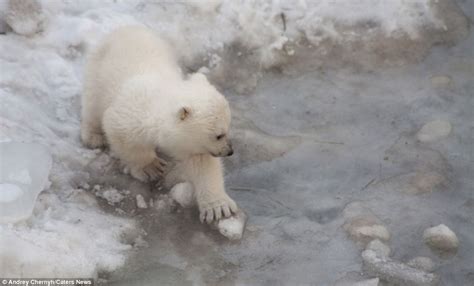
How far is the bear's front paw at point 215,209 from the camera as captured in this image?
16.0 feet

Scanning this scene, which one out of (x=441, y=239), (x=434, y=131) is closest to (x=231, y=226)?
(x=441, y=239)

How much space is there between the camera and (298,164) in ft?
18.0

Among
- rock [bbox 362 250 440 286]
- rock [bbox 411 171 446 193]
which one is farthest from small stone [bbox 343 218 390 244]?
rock [bbox 411 171 446 193]

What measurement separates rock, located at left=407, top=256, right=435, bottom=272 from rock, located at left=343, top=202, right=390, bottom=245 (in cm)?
26

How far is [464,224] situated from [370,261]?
2.58 ft

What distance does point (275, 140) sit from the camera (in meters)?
5.73

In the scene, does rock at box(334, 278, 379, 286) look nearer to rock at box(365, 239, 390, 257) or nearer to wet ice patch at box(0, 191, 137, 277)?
rock at box(365, 239, 390, 257)

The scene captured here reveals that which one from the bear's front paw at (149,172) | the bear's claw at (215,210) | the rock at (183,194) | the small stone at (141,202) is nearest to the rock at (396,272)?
the bear's claw at (215,210)

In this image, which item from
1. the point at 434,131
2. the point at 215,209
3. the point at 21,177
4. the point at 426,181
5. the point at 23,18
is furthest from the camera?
the point at 23,18

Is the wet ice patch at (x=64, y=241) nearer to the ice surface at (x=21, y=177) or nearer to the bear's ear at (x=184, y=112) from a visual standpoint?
the ice surface at (x=21, y=177)

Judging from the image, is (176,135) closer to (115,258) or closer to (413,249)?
(115,258)

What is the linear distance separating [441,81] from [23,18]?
12.0ft

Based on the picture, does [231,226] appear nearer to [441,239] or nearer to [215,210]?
[215,210]

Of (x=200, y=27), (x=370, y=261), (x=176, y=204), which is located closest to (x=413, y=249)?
(x=370, y=261)
